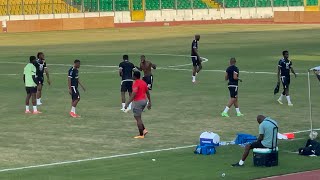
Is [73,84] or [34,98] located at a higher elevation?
[73,84]

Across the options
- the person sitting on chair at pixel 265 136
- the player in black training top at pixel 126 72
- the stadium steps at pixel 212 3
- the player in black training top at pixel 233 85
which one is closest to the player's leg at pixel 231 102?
the player in black training top at pixel 233 85

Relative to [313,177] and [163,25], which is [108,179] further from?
[163,25]

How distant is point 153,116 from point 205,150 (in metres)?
8.68

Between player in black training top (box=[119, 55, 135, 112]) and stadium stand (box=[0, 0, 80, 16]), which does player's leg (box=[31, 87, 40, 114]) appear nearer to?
player in black training top (box=[119, 55, 135, 112])

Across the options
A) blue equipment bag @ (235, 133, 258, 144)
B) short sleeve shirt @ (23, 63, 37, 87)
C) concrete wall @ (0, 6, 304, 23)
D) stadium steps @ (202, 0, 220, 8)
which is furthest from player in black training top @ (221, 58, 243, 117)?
stadium steps @ (202, 0, 220, 8)

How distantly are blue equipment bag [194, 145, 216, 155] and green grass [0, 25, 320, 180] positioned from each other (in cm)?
23

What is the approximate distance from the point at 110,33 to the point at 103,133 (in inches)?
2514

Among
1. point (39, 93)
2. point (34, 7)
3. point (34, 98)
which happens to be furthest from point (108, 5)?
point (34, 98)

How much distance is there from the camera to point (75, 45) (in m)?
78.6

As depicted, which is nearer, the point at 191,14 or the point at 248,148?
the point at 248,148

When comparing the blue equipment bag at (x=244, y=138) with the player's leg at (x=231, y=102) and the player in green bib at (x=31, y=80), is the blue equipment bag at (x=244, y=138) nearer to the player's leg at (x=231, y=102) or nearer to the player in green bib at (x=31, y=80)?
the player's leg at (x=231, y=102)

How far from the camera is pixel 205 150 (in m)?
27.8

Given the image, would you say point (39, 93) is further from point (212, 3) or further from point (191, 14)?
point (212, 3)

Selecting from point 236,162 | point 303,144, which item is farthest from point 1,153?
point 303,144
